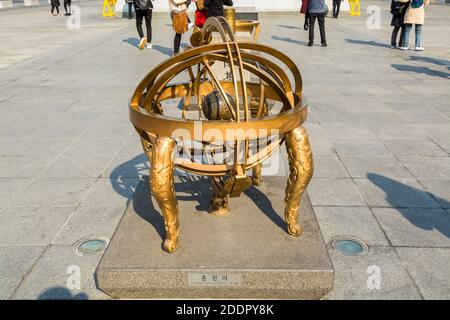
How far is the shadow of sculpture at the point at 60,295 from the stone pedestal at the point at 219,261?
208mm

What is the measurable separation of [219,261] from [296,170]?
0.87 meters

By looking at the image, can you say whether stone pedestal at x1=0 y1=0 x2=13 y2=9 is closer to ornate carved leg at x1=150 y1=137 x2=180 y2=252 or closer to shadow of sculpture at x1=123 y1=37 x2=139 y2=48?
shadow of sculpture at x1=123 y1=37 x2=139 y2=48

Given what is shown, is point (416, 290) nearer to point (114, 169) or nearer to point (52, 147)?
point (114, 169)

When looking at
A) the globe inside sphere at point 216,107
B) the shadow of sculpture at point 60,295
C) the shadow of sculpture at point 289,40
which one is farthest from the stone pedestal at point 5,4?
the shadow of sculpture at point 60,295

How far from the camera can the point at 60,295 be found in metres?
2.95

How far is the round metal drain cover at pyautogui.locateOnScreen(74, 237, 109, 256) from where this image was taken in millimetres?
3426

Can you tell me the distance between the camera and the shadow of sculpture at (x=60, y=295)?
9.62ft

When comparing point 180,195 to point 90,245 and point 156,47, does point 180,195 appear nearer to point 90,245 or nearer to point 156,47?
point 90,245

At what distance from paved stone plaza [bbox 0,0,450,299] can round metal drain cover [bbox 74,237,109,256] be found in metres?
0.08

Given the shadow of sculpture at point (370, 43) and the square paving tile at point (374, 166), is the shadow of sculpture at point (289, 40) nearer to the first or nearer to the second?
the shadow of sculpture at point (370, 43)

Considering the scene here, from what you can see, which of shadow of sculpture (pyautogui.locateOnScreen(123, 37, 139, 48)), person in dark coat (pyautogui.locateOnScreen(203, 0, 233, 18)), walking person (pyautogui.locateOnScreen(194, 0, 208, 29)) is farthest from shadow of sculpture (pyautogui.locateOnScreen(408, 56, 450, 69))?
shadow of sculpture (pyautogui.locateOnScreen(123, 37, 139, 48))

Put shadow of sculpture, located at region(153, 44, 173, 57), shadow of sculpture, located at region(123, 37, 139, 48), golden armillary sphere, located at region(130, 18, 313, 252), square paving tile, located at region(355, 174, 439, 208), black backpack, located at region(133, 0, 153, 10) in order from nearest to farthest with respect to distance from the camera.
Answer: golden armillary sphere, located at region(130, 18, 313, 252) → square paving tile, located at region(355, 174, 439, 208) → black backpack, located at region(133, 0, 153, 10) → shadow of sculpture, located at region(153, 44, 173, 57) → shadow of sculpture, located at region(123, 37, 139, 48)

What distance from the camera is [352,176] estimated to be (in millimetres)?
4773
